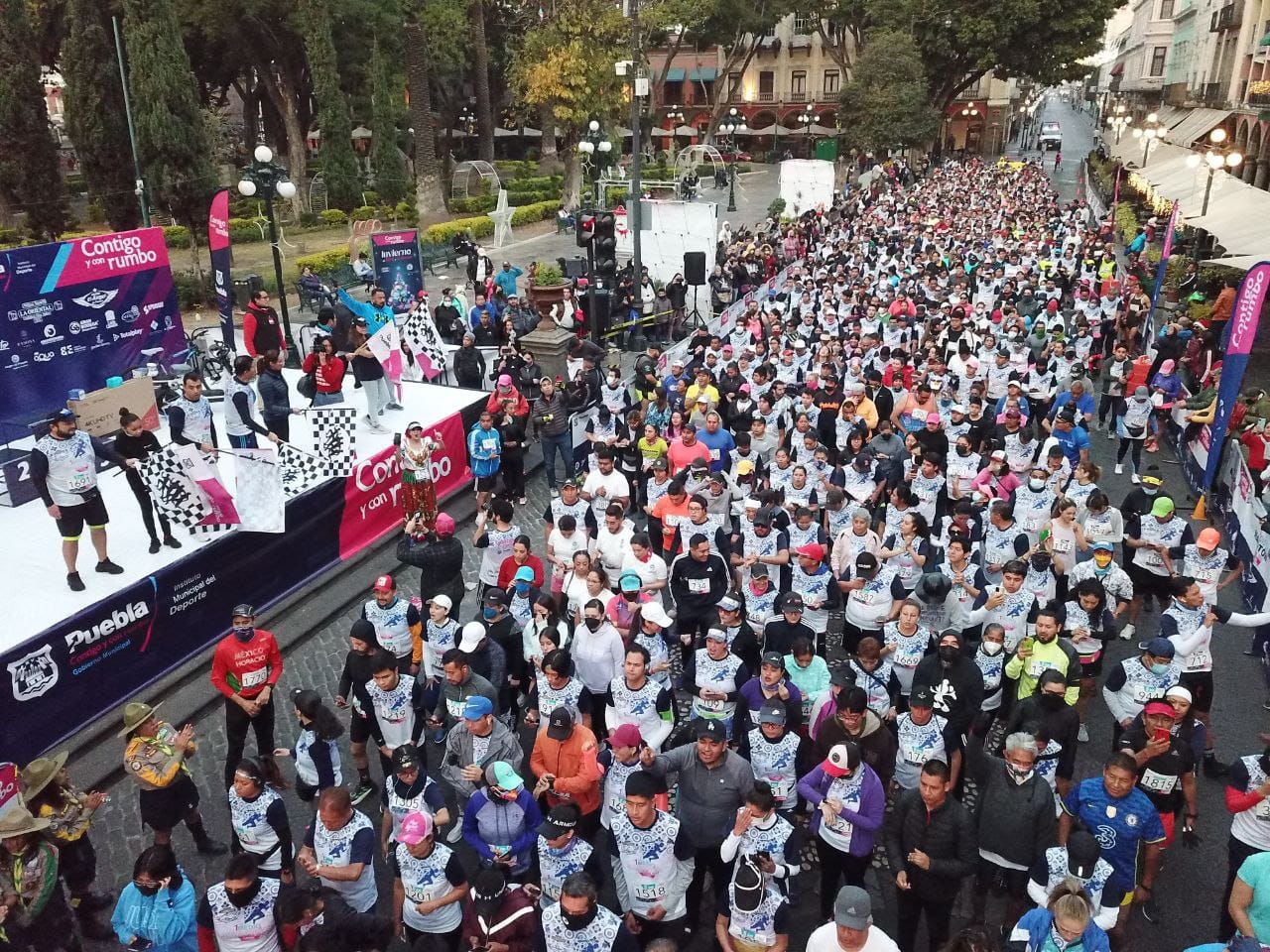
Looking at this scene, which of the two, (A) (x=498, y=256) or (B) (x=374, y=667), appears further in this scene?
(A) (x=498, y=256)

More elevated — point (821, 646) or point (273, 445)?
point (273, 445)

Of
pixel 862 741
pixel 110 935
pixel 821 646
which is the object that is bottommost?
pixel 110 935

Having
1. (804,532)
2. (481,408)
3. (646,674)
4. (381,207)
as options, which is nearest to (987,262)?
(481,408)

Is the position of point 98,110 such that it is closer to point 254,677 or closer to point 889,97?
point 254,677

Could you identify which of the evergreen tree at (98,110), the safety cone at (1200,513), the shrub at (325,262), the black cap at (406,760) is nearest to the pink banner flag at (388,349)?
the black cap at (406,760)

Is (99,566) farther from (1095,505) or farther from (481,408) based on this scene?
(1095,505)

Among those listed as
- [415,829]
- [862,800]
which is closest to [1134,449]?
[862,800]

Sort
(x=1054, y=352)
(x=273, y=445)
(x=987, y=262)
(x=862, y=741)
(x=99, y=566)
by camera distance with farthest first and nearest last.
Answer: (x=987, y=262) < (x=1054, y=352) < (x=273, y=445) < (x=99, y=566) < (x=862, y=741)

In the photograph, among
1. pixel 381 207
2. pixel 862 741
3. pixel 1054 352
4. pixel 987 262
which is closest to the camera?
pixel 862 741

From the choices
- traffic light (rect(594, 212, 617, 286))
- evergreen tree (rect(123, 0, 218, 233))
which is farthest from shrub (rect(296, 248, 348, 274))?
traffic light (rect(594, 212, 617, 286))
